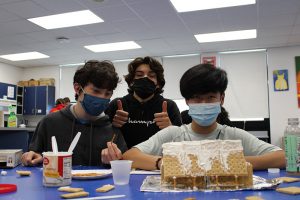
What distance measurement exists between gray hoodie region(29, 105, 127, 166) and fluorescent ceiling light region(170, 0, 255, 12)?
2907 mm

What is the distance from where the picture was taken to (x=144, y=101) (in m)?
2.11

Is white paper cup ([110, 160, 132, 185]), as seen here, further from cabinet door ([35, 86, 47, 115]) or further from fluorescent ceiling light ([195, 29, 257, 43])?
cabinet door ([35, 86, 47, 115])

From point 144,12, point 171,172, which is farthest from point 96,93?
point 144,12

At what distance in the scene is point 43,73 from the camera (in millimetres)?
8609

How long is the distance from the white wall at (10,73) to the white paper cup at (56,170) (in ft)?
26.0

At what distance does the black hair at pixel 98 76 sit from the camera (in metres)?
1.63

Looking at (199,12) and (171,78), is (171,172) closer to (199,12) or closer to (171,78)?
(199,12)

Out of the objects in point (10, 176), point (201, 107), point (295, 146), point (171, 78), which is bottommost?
point (10, 176)

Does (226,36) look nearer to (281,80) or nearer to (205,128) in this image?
(281,80)

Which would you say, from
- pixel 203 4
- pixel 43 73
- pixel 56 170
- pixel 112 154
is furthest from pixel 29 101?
pixel 56 170

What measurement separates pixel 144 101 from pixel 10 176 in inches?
42.7

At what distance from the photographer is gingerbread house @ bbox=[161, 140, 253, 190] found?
93 centimetres

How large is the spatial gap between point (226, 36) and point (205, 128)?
4787mm

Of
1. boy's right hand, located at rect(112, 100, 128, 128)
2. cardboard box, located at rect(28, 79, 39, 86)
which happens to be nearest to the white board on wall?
cardboard box, located at rect(28, 79, 39, 86)
